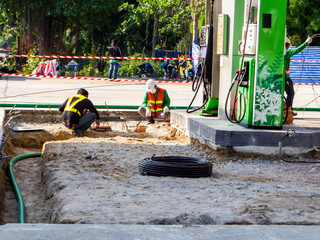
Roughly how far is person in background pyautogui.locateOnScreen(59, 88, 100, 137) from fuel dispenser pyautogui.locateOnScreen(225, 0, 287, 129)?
136 inches

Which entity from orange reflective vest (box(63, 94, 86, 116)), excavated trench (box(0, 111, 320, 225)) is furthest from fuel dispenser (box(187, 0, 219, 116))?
orange reflective vest (box(63, 94, 86, 116))

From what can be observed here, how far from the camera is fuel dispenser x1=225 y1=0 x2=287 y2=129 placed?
9266 mm

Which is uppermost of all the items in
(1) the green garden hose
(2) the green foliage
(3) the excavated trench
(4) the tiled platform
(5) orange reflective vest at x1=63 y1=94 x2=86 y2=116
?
(2) the green foliage

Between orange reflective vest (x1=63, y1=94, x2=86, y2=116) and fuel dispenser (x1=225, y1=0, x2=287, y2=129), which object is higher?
fuel dispenser (x1=225, y1=0, x2=287, y2=129)

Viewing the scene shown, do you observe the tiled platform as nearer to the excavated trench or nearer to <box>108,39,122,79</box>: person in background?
the excavated trench

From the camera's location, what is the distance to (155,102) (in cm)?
1312

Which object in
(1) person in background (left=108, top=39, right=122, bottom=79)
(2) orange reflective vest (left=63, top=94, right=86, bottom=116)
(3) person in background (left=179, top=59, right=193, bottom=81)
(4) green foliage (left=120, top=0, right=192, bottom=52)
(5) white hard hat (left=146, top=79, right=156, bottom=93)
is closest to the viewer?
(2) orange reflective vest (left=63, top=94, right=86, bottom=116)

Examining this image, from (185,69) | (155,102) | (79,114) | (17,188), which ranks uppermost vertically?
(185,69)

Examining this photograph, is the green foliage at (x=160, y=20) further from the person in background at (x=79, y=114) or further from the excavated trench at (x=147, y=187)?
the excavated trench at (x=147, y=187)

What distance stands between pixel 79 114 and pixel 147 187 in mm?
5125

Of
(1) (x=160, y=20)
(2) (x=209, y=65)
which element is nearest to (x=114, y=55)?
(1) (x=160, y=20)

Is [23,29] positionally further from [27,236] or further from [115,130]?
[27,236]

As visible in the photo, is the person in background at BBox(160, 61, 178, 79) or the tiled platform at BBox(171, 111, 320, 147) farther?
the person in background at BBox(160, 61, 178, 79)

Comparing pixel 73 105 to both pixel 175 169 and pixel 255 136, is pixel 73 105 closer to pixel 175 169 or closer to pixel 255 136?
pixel 255 136
